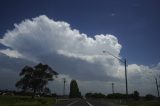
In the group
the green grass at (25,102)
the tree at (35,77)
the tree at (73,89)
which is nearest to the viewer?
the green grass at (25,102)

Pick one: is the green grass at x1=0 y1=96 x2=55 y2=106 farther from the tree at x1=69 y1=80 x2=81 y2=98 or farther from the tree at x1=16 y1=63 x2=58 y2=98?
the tree at x1=69 y1=80 x2=81 y2=98

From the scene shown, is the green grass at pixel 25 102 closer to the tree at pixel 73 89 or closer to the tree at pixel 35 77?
the tree at pixel 35 77

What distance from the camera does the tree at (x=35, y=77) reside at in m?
88.5

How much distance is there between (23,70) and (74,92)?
68337 millimetres

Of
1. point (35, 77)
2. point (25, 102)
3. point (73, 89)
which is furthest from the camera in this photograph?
point (73, 89)

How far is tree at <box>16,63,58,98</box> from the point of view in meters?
88.5

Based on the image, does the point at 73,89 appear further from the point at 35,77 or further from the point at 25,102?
the point at 25,102

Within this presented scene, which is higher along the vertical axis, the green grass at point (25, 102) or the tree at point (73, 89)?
the tree at point (73, 89)

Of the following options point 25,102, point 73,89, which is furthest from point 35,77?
point 73,89

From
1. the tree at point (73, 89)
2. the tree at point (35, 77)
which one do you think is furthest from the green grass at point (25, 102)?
the tree at point (73, 89)

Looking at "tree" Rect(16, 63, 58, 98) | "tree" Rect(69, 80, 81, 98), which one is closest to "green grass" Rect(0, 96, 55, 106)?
"tree" Rect(16, 63, 58, 98)

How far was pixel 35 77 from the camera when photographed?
89750 mm

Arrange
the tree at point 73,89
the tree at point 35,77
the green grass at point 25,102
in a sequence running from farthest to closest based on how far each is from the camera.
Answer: the tree at point 73,89
the tree at point 35,77
the green grass at point 25,102

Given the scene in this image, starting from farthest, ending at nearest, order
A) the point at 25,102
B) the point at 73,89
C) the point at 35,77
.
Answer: the point at 73,89 < the point at 35,77 < the point at 25,102
